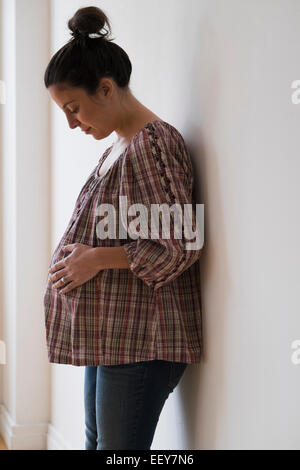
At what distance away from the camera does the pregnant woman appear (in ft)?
4.21

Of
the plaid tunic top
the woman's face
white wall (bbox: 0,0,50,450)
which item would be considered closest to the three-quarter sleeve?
the plaid tunic top

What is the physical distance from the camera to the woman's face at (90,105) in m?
1.37

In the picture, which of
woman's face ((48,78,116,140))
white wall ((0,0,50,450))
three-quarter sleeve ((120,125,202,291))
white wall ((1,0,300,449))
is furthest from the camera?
white wall ((0,0,50,450))

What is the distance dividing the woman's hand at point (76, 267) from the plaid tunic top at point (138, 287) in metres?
0.02

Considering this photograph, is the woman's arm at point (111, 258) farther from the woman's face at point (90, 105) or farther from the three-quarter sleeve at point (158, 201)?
the woman's face at point (90, 105)

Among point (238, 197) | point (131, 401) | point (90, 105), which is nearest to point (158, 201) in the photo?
A: point (238, 197)

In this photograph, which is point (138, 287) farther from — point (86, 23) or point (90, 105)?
point (86, 23)

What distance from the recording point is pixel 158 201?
1.25m

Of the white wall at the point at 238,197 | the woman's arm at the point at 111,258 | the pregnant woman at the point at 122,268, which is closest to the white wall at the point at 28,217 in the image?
the white wall at the point at 238,197

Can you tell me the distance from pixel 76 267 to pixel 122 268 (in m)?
0.10

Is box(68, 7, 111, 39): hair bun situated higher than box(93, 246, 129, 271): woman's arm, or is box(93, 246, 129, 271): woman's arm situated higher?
box(68, 7, 111, 39): hair bun

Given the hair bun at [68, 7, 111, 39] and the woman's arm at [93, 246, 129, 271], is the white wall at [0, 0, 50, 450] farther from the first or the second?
the woman's arm at [93, 246, 129, 271]

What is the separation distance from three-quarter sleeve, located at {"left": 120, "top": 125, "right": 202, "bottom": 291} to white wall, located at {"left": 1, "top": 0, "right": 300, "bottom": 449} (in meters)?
0.07
